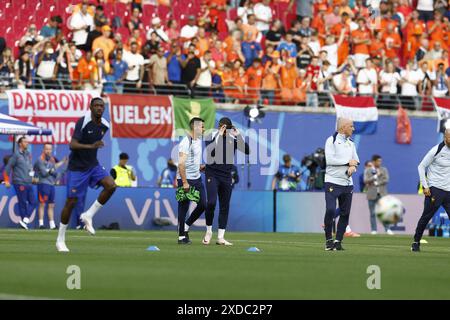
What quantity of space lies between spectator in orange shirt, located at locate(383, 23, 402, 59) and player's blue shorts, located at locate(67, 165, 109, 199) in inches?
976

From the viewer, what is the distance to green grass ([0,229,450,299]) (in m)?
13.2

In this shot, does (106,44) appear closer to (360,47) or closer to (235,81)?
(235,81)

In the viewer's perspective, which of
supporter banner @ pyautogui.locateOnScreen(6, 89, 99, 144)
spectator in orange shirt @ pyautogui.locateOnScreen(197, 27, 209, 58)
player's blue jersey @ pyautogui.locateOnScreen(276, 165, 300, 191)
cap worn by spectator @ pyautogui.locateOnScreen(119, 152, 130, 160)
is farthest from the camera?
spectator in orange shirt @ pyautogui.locateOnScreen(197, 27, 209, 58)

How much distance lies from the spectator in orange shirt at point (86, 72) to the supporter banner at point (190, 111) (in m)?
2.86

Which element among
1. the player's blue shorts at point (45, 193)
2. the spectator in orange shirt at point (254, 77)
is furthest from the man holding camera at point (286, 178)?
the player's blue shorts at point (45, 193)

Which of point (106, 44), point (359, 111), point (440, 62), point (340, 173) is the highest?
point (106, 44)

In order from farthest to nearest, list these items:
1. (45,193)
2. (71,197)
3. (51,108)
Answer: (51,108), (45,193), (71,197)

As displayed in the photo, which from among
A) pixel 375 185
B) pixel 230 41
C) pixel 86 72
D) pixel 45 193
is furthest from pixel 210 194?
pixel 230 41

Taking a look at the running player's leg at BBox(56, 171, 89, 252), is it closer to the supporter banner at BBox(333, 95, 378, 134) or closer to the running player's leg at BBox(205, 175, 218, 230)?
the running player's leg at BBox(205, 175, 218, 230)

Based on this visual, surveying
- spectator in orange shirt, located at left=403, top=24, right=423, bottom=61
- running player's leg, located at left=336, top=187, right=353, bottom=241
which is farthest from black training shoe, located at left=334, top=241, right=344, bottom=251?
spectator in orange shirt, located at left=403, top=24, right=423, bottom=61

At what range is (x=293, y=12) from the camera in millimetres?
43719

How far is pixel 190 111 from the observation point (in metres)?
38.4

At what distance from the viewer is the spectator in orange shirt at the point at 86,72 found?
120ft

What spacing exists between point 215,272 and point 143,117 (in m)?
22.5
